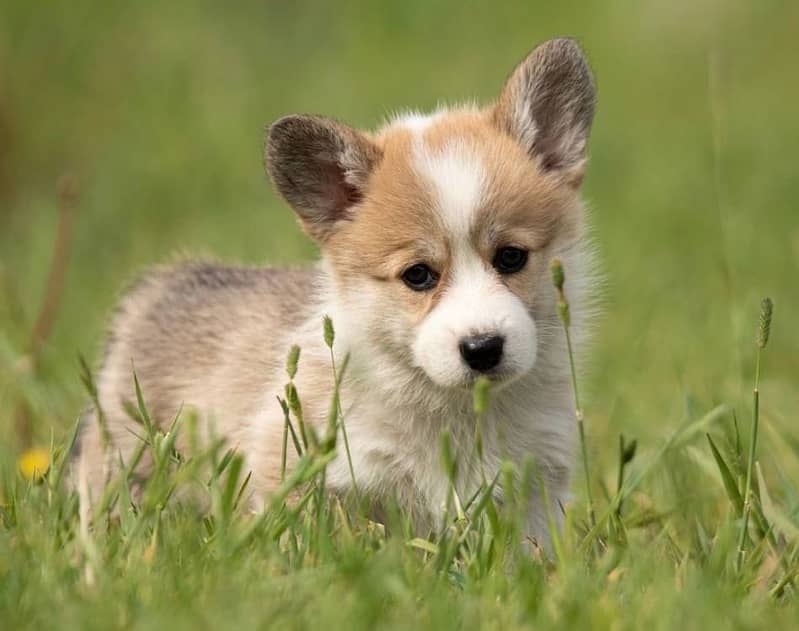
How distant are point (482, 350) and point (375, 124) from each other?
524 centimetres

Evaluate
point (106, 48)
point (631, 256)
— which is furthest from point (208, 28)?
point (631, 256)

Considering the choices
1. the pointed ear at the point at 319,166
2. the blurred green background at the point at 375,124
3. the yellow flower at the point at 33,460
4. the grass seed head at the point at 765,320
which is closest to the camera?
the grass seed head at the point at 765,320

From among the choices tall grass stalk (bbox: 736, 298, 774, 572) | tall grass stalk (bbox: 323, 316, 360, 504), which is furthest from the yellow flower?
tall grass stalk (bbox: 736, 298, 774, 572)

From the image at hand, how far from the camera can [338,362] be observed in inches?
156

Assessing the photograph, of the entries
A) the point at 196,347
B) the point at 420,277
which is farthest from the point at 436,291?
the point at 196,347

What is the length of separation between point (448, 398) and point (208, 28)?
6.92 meters

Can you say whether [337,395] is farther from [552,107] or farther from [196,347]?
[196,347]

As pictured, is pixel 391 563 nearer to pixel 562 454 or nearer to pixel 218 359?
pixel 562 454

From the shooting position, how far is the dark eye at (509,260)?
380 cm

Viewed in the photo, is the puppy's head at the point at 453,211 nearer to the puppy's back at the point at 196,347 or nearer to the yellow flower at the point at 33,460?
the puppy's back at the point at 196,347

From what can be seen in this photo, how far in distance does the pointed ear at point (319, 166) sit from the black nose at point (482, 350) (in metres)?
0.74

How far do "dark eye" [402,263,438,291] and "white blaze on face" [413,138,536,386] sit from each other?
2.7 inches

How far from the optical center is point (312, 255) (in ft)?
23.0

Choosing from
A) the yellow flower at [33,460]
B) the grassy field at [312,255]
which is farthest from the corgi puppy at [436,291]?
the yellow flower at [33,460]
